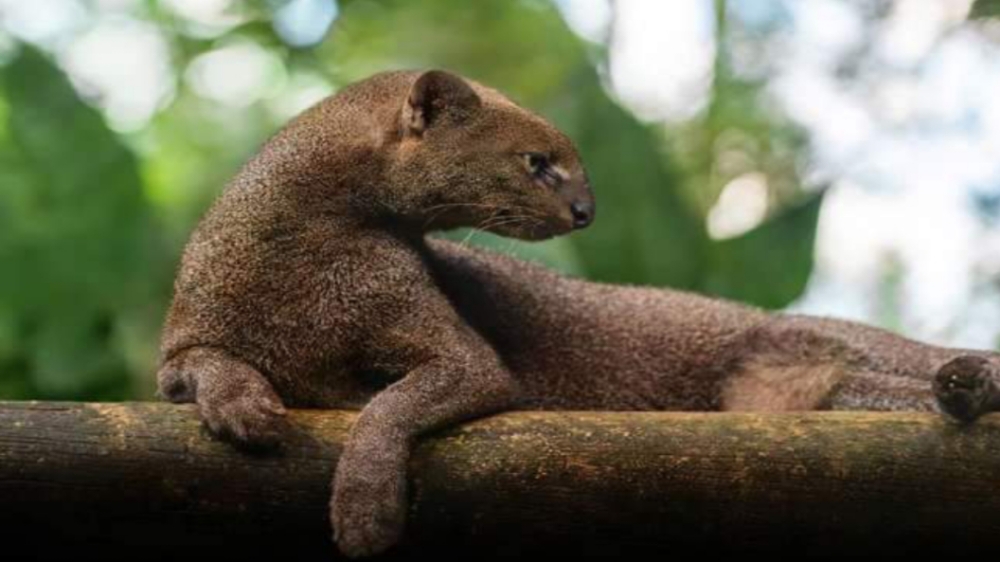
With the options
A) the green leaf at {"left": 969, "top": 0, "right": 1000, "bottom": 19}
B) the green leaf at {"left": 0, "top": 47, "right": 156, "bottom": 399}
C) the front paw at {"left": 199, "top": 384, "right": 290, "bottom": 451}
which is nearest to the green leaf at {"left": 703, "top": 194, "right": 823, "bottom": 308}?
the green leaf at {"left": 969, "top": 0, "right": 1000, "bottom": 19}

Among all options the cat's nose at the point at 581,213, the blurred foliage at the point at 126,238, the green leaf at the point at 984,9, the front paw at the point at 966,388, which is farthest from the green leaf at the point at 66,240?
the front paw at the point at 966,388

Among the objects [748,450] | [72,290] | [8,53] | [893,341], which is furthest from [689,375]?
[8,53]

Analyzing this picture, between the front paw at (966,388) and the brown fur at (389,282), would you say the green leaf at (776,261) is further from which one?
the front paw at (966,388)

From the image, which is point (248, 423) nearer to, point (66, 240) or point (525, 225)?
point (525, 225)

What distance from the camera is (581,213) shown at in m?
3.69

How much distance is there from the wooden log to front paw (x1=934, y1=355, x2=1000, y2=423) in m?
0.04

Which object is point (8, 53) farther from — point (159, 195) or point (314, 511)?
point (314, 511)

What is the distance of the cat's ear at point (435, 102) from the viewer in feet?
11.9

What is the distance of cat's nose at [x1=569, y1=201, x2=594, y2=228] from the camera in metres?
3.68

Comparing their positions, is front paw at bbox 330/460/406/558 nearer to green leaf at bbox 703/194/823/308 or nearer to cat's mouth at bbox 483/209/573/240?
cat's mouth at bbox 483/209/573/240

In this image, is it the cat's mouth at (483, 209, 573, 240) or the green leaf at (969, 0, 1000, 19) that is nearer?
the cat's mouth at (483, 209, 573, 240)

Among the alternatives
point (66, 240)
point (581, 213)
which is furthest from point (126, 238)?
point (581, 213)

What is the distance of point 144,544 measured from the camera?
3.05 meters

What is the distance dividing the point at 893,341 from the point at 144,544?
2.08 metres
